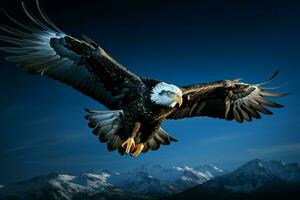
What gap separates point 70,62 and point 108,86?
101 cm

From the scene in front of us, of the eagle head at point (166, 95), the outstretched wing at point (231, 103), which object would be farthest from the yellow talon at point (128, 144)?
the outstretched wing at point (231, 103)

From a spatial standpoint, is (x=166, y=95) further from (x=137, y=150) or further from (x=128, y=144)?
Answer: (x=137, y=150)

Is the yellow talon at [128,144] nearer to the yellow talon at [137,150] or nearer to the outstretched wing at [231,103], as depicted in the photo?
the yellow talon at [137,150]

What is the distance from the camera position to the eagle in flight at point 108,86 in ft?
24.9

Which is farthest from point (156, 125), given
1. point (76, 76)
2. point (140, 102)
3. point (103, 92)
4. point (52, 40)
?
point (52, 40)

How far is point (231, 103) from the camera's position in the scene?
10.3m

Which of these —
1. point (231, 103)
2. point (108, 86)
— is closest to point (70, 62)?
point (108, 86)

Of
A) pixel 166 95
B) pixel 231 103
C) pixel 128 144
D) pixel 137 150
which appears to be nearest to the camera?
pixel 166 95

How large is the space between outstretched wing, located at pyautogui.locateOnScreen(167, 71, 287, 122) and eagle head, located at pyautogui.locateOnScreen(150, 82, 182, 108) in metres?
2.00

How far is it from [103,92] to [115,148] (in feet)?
3.95

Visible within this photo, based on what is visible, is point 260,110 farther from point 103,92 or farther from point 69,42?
point 69,42

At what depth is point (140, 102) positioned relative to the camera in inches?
301

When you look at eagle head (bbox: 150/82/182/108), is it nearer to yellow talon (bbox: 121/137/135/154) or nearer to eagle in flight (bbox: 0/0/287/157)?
eagle in flight (bbox: 0/0/287/157)

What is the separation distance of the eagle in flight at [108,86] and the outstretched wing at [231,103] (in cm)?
17
